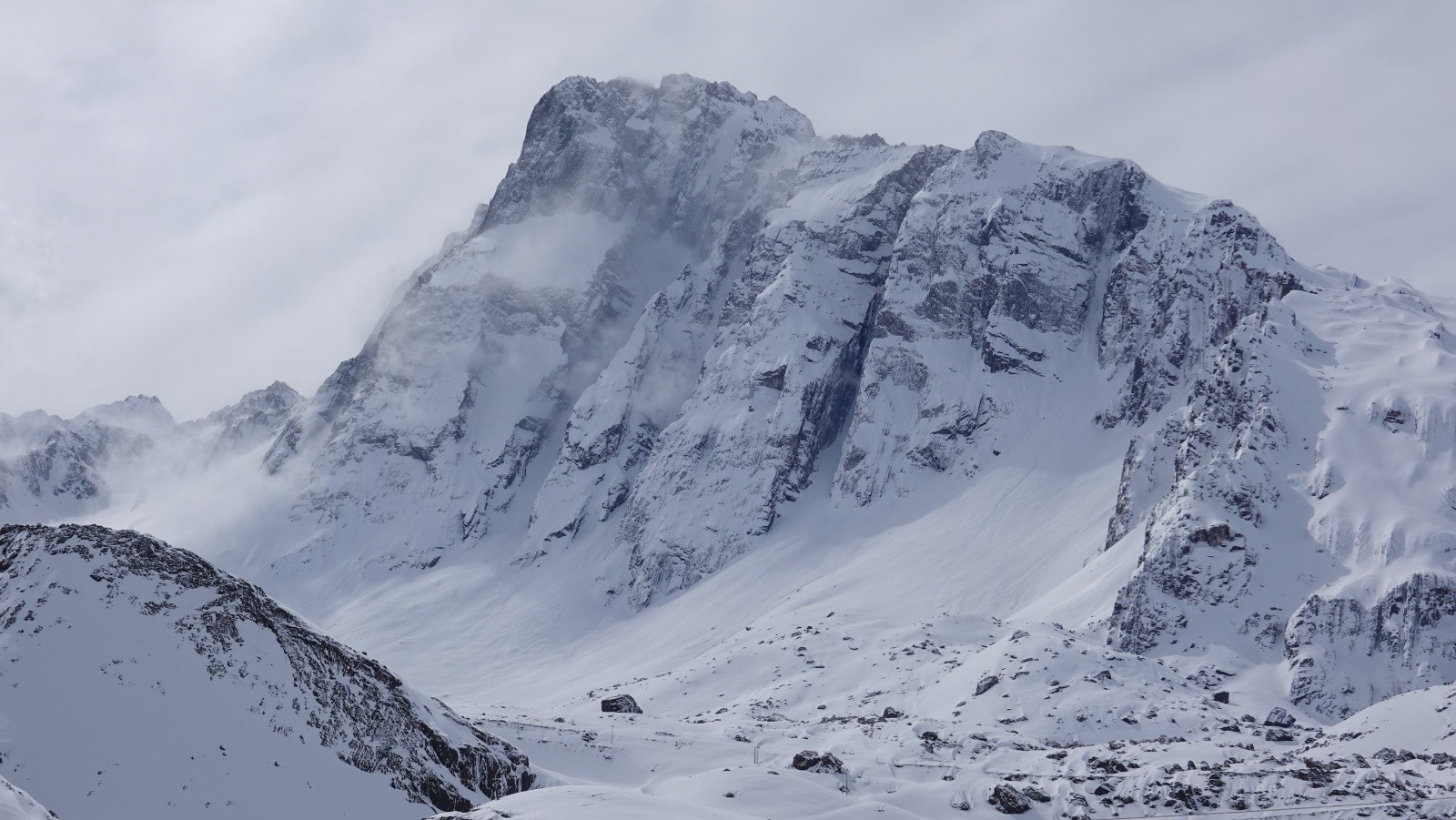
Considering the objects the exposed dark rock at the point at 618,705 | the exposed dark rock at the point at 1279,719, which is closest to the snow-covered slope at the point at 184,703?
the exposed dark rock at the point at 618,705

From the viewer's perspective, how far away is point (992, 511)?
616ft

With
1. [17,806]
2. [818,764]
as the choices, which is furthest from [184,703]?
[818,764]

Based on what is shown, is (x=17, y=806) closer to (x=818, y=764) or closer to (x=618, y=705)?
(x=818, y=764)

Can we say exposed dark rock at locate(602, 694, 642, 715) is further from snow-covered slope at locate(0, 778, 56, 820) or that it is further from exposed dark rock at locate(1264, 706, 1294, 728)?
snow-covered slope at locate(0, 778, 56, 820)

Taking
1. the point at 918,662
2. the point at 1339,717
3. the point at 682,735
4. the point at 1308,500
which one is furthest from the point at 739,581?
the point at 682,735

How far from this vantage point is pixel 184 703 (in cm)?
4300

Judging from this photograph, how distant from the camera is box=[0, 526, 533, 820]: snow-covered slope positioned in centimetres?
3994

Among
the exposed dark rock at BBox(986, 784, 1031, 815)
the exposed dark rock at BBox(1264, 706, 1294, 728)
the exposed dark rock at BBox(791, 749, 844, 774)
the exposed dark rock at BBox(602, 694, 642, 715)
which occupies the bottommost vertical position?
the exposed dark rock at BBox(1264, 706, 1294, 728)

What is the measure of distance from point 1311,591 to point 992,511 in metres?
71.5

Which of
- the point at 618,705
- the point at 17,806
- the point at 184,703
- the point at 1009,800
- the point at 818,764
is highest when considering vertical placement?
the point at 184,703

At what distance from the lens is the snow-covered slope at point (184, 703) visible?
3994 centimetres

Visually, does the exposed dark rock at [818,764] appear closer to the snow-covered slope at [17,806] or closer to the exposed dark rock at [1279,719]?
the snow-covered slope at [17,806]

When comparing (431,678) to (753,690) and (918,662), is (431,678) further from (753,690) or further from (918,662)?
(918,662)

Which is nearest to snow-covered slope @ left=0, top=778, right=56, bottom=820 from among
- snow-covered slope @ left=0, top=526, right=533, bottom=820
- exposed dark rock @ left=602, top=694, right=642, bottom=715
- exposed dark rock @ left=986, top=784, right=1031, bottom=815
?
snow-covered slope @ left=0, top=526, right=533, bottom=820
